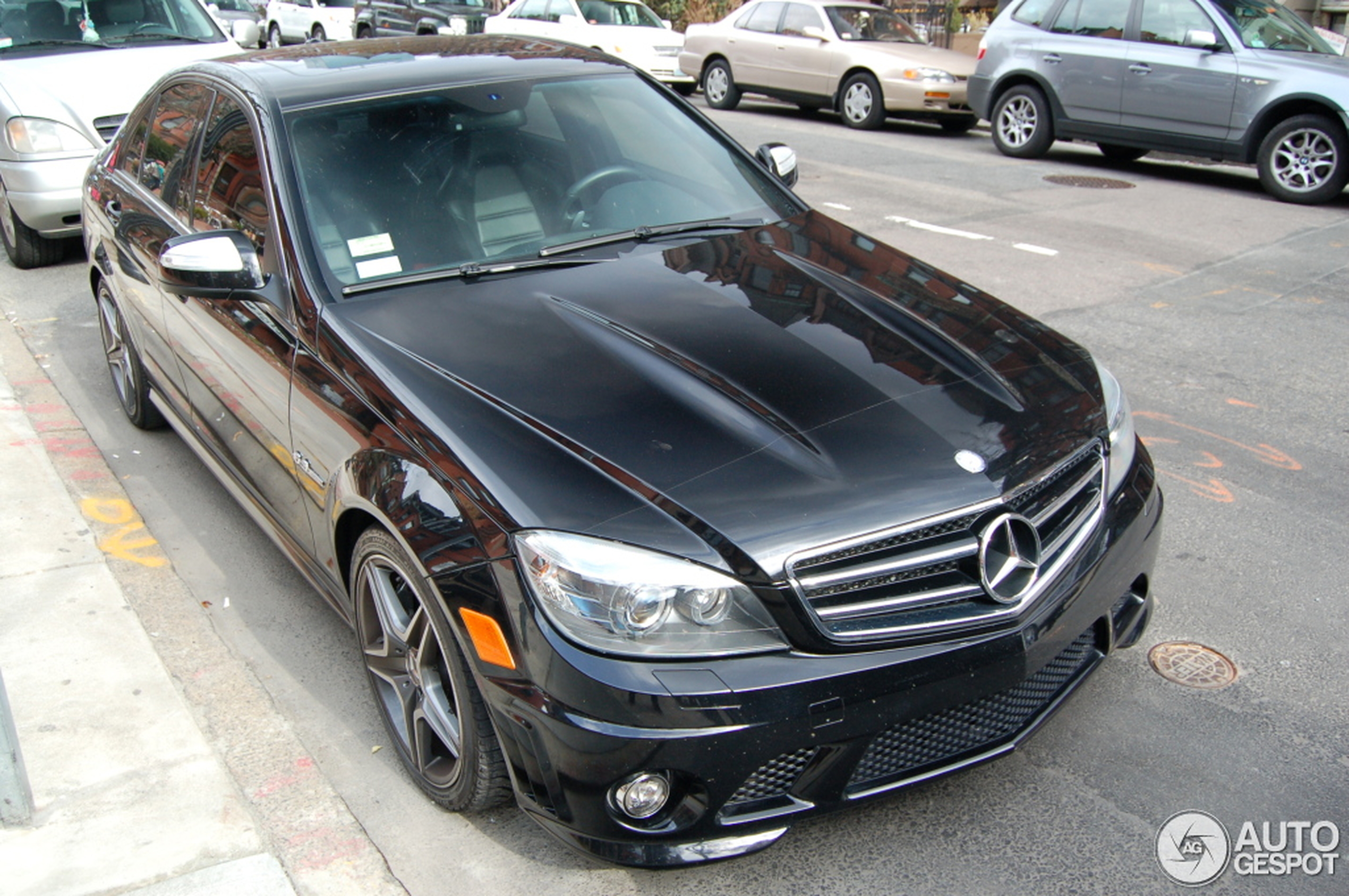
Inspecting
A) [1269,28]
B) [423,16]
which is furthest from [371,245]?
[423,16]

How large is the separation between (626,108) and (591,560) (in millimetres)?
2404

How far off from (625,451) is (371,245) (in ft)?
4.26

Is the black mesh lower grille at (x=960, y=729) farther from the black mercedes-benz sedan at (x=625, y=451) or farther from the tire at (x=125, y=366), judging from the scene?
the tire at (x=125, y=366)

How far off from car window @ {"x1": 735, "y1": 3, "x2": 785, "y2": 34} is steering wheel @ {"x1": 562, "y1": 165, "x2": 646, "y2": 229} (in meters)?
13.0

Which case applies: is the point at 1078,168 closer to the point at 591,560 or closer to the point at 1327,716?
the point at 1327,716

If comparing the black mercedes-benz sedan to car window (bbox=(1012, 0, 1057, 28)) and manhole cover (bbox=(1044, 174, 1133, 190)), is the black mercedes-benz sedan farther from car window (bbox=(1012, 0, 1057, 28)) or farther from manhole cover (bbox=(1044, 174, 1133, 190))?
car window (bbox=(1012, 0, 1057, 28))

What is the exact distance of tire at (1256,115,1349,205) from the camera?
10094mm

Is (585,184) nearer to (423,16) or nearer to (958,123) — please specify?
(958,123)

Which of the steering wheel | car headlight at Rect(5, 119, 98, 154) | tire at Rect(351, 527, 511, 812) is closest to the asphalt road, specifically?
tire at Rect(351, 527, 511, 812)

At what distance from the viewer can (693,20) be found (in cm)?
2480

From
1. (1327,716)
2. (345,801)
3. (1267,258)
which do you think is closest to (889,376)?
(1327,716)

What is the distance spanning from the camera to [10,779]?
300cm

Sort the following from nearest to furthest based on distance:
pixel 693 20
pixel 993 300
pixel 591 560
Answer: pixel 591 560, pixel 993 300, pixel 693 20

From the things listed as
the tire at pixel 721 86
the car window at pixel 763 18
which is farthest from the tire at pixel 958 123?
the tire at pixel 721 86
